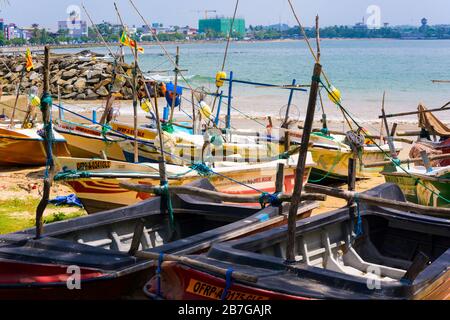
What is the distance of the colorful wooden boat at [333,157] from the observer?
13492 mm

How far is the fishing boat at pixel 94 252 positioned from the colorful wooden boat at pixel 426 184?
3214 mm

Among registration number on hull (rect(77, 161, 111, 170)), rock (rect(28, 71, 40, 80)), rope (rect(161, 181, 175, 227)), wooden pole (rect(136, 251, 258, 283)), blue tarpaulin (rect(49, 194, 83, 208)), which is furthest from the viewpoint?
rock (rect(28, 71, 40, 80))

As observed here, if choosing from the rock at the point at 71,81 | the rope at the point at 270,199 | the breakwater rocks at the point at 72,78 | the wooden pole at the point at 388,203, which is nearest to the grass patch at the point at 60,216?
the rope at the point at 270,199

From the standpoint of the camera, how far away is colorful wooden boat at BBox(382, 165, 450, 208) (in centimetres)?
1000

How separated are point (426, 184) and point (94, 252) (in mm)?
5622

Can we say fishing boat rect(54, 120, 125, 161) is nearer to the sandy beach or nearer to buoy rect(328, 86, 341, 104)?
the sandy beach

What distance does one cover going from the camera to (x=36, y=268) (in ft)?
19.7

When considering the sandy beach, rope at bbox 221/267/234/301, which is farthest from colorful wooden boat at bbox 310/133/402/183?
rope at bbox 221/267/234/301

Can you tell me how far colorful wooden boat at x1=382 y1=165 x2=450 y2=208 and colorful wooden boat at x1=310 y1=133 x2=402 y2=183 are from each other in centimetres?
248

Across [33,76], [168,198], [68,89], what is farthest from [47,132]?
[33,76]
